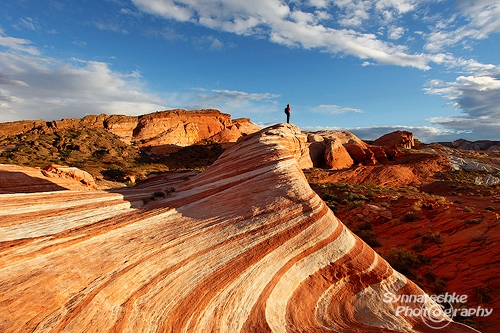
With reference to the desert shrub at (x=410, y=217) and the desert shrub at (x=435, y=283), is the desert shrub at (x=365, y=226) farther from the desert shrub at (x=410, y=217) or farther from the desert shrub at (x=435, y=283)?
the desert shrub at (x=435, y=283)

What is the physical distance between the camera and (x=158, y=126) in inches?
2251

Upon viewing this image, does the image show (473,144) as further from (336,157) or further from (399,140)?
(336,157)

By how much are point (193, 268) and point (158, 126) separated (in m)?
→ 56.4

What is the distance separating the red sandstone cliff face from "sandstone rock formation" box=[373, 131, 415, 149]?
32.1 m

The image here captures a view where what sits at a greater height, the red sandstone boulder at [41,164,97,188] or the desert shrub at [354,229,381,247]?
the red sandstone boulder at [41,164,97,188]

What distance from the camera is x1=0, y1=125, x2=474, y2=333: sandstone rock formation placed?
3686mm

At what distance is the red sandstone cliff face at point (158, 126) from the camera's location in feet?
155

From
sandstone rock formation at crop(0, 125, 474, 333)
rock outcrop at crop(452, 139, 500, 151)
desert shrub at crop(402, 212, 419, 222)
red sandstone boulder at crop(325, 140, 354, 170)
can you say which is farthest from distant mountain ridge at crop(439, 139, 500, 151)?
sandstone rock formation at crop(0, 125, 474, 333)

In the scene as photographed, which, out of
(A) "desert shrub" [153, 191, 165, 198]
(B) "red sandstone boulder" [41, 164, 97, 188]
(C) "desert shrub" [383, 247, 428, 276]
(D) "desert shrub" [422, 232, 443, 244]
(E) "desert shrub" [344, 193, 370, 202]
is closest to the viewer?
(A) "desert shrub" [153, 191, 165, 198]

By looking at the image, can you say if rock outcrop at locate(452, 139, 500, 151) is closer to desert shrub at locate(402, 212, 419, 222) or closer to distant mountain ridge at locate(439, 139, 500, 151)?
distant mountain ridge at locate(439, 139, 500, 151)

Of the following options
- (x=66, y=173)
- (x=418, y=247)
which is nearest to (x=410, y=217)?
(x=418, y=247)

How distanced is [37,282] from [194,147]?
175 feet

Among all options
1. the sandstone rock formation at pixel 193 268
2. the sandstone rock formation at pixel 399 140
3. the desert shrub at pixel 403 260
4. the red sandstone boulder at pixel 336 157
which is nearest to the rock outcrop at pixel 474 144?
the sandstone rock formation at pixel 399 140

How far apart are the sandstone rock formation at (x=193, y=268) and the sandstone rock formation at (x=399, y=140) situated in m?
49.0
